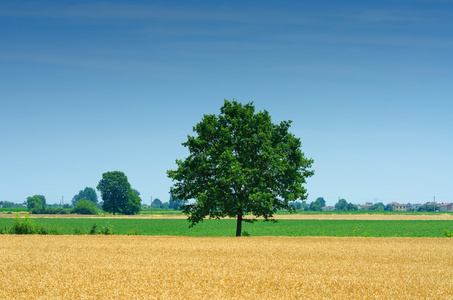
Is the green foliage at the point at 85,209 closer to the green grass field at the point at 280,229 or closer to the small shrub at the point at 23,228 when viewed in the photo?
the green grass field at the point at 280,229

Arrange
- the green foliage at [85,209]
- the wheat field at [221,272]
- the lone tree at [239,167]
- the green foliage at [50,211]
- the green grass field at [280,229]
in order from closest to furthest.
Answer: the wheat field at [221,272] → the lone tree at [239,167] → the green grass field at [280,229] → the green foliage at [85,209] → the green foliage at [50,211]

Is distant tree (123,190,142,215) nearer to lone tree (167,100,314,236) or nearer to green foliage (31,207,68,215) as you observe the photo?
green foliage (31,207,68,215)

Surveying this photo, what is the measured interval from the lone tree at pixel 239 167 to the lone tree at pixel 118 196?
102m

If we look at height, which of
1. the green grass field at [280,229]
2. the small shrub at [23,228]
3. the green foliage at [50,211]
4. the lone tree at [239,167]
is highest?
the lone tree at [239,167]

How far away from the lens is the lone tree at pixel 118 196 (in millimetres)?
134750

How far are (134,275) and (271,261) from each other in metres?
7.41

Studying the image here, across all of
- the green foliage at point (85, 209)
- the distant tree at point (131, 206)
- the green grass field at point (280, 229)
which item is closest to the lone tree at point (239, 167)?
the green grass field at point (280, 229)

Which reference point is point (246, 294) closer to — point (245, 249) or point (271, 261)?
point (271, 261)

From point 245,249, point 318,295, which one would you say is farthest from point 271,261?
point 318,295

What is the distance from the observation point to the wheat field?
14.9 m

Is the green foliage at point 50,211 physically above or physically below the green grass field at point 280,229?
below

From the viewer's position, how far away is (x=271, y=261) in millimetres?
21703

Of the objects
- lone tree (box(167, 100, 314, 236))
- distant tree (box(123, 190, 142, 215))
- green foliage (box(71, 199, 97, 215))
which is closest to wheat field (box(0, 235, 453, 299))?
lone tree (box(167, 100, 314, 236))

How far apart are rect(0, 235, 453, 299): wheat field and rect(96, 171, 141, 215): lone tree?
358 feet
